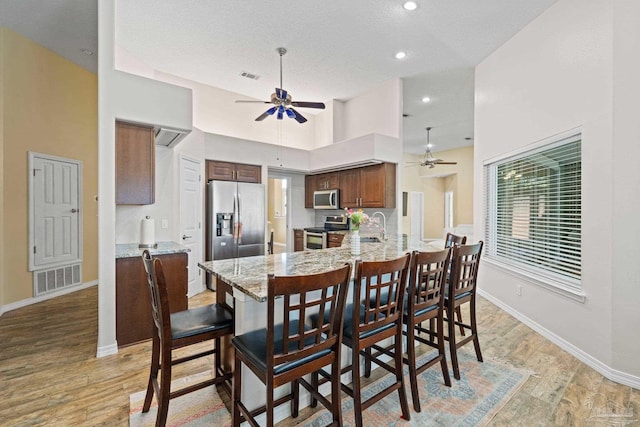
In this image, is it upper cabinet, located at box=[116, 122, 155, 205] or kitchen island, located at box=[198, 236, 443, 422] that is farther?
upper cabinet, located at box=[116, 122, 155, 205]

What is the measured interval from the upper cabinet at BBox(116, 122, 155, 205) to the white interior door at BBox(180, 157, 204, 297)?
132 cm

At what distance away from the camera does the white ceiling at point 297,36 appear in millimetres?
3447

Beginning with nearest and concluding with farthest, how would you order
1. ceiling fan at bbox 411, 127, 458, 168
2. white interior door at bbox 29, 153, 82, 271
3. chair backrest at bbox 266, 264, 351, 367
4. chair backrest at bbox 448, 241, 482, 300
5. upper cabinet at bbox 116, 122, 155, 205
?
chair backrest at bbox 266, 264, 351, 367 < chair backrest at bbox 448, 241, 482, 300 < upper cabinet at bbox 116, 122, 155, 205 < white interior door at bbox 29, 153, 82, 271 < ceiling fan at bbox 411, 127, 458, 168

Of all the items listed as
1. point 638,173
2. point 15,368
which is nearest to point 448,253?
point 638,173

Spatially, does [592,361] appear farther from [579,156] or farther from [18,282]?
[18,282]

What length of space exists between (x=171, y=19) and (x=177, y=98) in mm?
1300

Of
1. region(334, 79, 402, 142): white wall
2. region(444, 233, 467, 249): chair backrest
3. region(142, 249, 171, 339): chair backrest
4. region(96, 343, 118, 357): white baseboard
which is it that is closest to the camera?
region(142, 249, 171, 339): chair backrest

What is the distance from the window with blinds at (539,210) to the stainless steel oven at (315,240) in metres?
2.90

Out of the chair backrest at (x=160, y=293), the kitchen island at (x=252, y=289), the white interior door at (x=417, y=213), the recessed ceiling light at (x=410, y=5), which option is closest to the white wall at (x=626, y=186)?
the recessed ceiling light at (x=410, y=5)

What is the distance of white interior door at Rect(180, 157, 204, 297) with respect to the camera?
Result: 446 cm

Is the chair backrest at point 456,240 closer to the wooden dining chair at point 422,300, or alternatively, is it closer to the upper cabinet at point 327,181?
the wooden dining chair at point 422,300

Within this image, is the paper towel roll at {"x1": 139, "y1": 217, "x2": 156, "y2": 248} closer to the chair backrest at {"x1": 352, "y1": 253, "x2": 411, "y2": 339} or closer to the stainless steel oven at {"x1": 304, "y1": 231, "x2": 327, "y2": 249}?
the chair backrest at {"x1": 352, "y1": 253, "x2": 411, "y2": 339}

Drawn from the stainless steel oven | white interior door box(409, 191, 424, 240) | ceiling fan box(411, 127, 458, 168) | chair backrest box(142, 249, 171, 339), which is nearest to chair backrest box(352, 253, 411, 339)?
chair backrest box(142, 249, 171, 339)

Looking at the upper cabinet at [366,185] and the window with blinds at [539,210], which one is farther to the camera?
the upper cabinet at [366,185]
